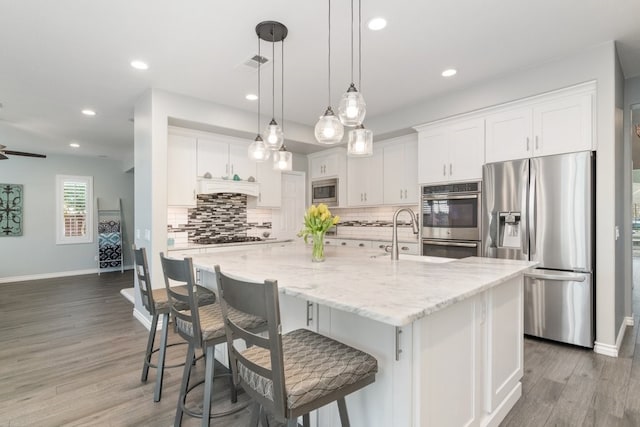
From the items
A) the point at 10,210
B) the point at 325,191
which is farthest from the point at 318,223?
the point at 10,210

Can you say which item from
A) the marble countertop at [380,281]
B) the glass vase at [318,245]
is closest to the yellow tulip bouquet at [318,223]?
the glass vase at [318,245]

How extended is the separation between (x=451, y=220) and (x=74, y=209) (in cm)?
786

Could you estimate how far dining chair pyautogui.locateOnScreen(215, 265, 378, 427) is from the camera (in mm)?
1072

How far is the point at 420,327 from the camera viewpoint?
4.18 feet

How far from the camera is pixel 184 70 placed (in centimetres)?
321

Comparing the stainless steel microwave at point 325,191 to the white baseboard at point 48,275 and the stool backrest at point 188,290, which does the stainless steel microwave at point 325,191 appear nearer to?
the stool backrest at point 188,290

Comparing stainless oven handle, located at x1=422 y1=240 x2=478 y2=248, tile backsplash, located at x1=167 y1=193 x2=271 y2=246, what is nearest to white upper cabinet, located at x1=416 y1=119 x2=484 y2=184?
stainless oven handle, located at x1=422 y1=240 x2=478 y2=248

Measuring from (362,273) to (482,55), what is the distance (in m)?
2.43

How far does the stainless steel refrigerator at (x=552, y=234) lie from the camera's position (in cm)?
291

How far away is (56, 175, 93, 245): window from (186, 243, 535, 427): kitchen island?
694cm

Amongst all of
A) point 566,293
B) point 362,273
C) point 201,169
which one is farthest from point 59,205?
point 566,293

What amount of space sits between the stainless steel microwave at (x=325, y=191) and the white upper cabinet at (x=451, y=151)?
1755 millimetres

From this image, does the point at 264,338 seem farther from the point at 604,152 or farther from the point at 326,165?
the point at 326,165

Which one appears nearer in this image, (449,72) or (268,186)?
(449,72)
